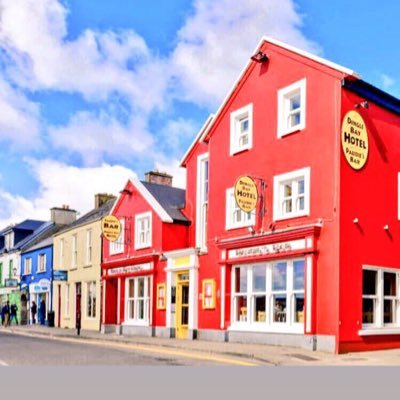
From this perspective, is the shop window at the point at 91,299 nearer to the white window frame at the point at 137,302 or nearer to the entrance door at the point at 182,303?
the white window frame at the point at 137,302

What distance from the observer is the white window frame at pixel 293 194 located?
816 inches

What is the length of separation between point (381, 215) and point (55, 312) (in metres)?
26.7

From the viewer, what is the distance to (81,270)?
38.5 meters

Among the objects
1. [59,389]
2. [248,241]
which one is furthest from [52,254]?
[59,389]

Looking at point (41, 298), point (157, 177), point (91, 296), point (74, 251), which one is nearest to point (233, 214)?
point (157, 177)

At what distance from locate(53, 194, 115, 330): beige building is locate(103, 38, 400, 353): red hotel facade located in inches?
446

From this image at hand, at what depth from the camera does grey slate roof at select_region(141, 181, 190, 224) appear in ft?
98.3

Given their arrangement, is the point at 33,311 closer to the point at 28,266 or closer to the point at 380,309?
the point at 28,266

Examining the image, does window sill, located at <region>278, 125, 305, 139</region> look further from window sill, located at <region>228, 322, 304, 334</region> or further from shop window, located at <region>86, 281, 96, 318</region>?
shop window, located at <region>86, 281, 96, 318</region>

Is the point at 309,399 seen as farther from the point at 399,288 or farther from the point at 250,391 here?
the point at 399,288

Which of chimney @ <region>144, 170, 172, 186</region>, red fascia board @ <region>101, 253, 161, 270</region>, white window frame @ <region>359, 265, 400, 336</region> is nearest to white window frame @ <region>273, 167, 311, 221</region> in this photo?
white window frame @ <region>359, 265, 400, 336</region>

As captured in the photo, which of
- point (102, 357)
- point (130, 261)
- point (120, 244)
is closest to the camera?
point (102, 357)

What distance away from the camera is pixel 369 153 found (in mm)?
20891

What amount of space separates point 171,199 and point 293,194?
11.0m
